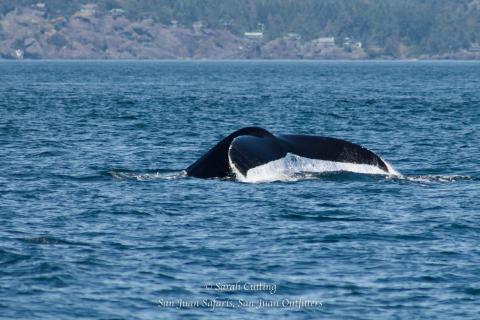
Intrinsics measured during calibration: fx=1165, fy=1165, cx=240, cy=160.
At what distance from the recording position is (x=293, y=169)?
24.5m

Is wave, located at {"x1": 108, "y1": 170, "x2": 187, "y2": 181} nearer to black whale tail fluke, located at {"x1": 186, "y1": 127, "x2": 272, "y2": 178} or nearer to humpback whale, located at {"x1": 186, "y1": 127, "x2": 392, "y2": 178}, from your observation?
black whale tail fluke, located at {"x1": 186, "y1": 127, "x2": 272, "y2": 178}

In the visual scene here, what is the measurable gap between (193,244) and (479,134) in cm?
2415

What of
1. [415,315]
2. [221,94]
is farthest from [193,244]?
[221,94]

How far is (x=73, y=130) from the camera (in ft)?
134

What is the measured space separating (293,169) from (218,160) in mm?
3803

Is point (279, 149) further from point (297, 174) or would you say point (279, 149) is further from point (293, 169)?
point (293, 169)

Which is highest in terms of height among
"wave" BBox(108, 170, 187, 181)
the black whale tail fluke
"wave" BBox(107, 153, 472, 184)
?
the black whale tail fluke

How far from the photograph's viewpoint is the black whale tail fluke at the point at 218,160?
20.1m

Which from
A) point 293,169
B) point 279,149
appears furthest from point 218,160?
point 293,169

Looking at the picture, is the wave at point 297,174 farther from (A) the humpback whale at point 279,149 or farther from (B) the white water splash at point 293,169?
(A) the humpback whale at point 279,149

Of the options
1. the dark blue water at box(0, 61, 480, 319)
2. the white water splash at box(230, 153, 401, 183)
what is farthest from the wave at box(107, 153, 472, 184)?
the dark blue water at box(0, 61, 480, 319)

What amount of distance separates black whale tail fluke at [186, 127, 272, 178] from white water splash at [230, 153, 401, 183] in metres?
0.22

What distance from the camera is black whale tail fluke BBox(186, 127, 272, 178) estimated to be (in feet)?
65.9

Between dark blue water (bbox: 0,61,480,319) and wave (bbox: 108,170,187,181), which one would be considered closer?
dark blue water (bbox: 0,61,480,319)
